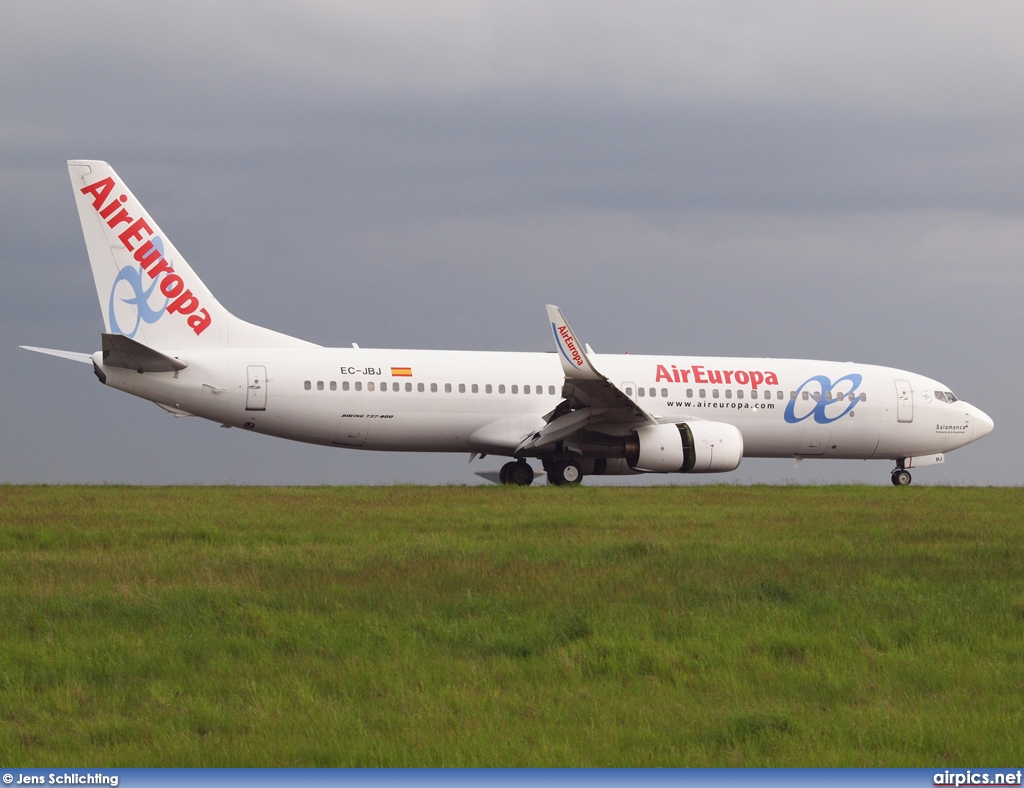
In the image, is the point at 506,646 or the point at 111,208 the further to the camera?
the point at 111,208

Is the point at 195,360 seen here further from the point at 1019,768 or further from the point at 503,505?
the point at 1019,768

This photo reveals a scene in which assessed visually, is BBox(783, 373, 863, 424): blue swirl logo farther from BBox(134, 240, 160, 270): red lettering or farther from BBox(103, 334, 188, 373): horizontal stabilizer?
BBox(134, 240, 160, 270): red lettering

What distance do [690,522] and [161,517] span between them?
804 centimetres

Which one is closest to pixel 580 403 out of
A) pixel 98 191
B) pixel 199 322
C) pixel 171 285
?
pixel 199 322

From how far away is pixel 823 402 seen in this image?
98.6ft

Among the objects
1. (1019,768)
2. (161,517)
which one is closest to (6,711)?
(1019,768)

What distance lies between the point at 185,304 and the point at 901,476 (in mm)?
19201

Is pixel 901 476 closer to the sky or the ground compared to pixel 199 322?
closer to the ground

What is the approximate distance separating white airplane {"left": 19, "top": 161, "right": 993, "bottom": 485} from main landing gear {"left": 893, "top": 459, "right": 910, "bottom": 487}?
2126 mm

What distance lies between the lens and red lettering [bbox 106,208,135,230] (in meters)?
25.7

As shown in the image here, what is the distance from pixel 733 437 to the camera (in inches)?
1029

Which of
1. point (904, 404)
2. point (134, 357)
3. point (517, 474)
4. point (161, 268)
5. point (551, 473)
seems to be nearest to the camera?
point (134, 357)

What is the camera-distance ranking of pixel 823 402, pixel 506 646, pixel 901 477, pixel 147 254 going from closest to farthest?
pixel 506 646 → pixel 147 254 → pixel 823 402 → pixel 901 477

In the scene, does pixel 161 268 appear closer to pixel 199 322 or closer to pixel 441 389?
pixel 199 322
